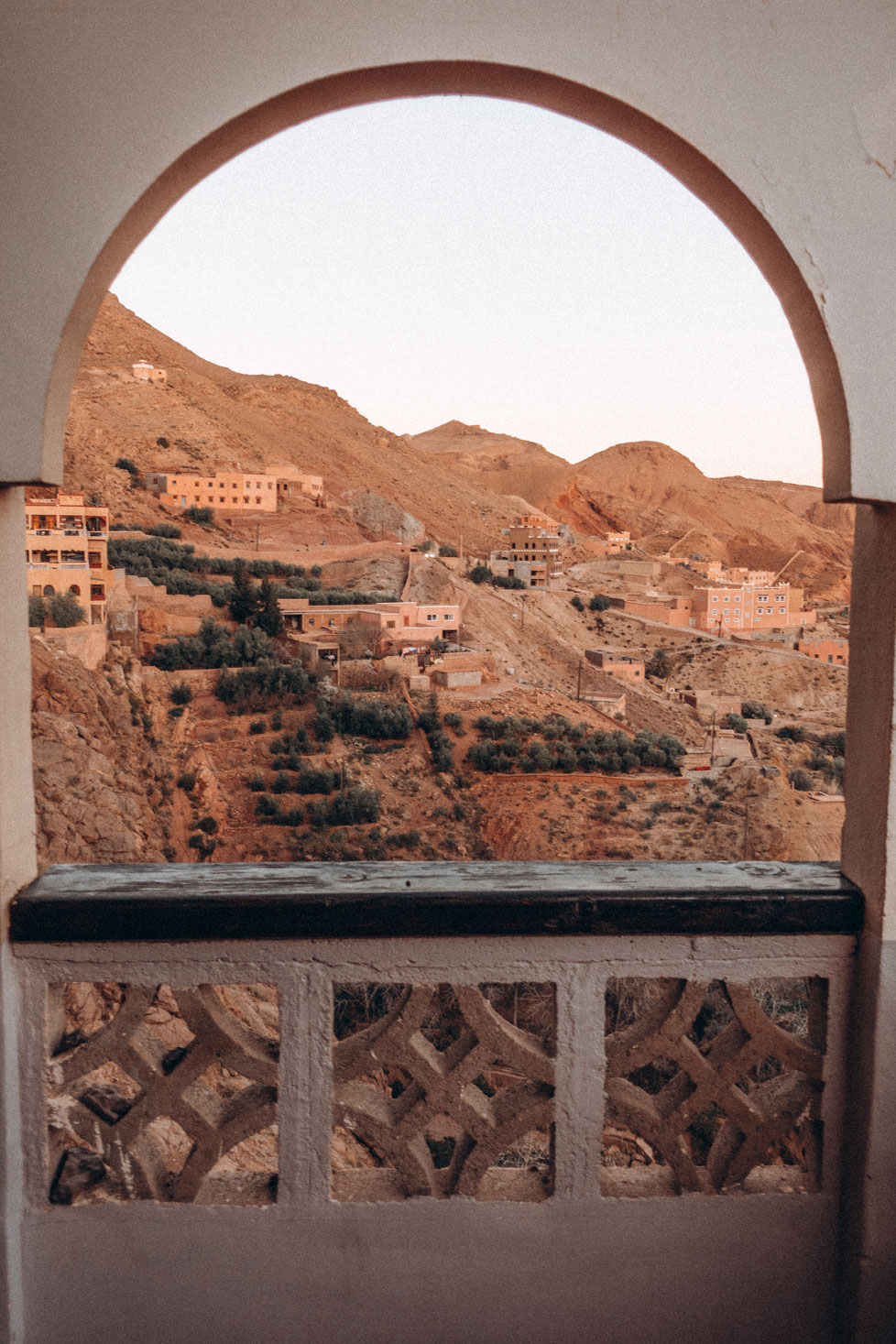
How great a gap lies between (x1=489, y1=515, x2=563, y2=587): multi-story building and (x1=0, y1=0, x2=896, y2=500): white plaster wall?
33.1 metres

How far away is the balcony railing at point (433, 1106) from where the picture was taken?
1.05 meters

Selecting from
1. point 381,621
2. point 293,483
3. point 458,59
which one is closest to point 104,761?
point 381,621

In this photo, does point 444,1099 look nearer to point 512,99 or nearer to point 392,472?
point 512,99

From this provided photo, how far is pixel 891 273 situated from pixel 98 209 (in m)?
0.86

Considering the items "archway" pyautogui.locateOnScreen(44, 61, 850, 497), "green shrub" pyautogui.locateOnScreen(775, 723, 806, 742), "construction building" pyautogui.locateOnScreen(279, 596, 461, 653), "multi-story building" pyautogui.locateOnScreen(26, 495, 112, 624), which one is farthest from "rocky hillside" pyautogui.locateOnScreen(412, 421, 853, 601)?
"archway" pyautogui.locateOnScreen(44, 61, 850, 497)

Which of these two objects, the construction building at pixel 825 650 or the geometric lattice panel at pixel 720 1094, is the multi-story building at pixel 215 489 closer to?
the construction building at pixel 825 650

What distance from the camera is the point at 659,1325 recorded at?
1107 mm

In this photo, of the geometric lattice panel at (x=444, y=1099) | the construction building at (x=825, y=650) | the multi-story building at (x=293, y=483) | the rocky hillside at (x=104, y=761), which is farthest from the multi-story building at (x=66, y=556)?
the construction building at (x=825, y=650)

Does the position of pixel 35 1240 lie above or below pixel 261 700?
above

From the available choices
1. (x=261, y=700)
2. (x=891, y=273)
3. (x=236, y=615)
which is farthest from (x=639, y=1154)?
(x=236, y=615)

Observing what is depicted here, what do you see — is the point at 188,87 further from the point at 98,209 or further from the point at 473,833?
the point at 473,833

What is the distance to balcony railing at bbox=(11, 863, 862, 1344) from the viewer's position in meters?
1.05

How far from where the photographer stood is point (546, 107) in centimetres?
108

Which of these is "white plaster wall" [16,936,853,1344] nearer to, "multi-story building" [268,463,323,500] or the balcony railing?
the balcony railing
